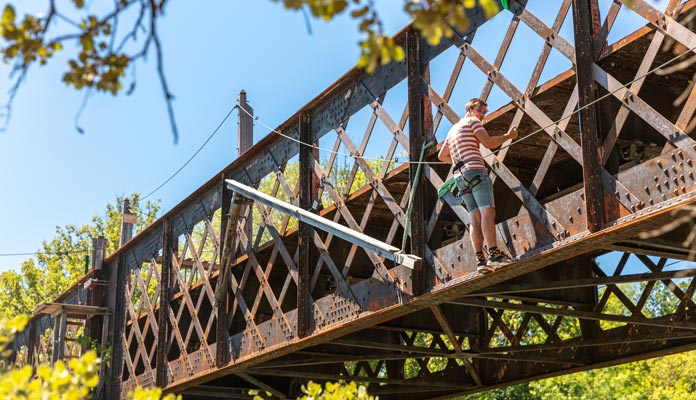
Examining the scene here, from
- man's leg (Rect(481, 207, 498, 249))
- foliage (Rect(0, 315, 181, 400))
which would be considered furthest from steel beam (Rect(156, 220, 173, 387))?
foliage (Rect(0, 315, 181, 400))

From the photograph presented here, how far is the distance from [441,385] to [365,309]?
4.69 meters

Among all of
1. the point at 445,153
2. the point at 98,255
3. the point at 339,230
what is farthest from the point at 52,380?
the point at 98,255

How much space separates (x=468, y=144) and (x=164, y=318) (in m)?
10.3

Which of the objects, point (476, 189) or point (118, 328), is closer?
point (476, 189)

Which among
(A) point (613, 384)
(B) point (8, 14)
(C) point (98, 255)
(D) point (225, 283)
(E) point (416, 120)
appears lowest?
(B) point (8, 14)

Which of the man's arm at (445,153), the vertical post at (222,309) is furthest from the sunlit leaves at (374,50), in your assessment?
the vertical post at (222,309)

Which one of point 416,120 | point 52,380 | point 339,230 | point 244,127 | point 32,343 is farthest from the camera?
point 32,343

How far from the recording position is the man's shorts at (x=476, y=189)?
10.5 metres

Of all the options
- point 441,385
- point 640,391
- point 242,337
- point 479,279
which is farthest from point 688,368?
point 479,279

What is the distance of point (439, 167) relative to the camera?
13.1 meters

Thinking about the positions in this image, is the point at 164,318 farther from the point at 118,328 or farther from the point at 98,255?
the point at 98,255

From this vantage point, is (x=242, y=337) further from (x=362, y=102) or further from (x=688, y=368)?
(x=688, y=368)

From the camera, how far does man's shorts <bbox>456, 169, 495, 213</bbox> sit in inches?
414

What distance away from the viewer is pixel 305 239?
1456 cm
